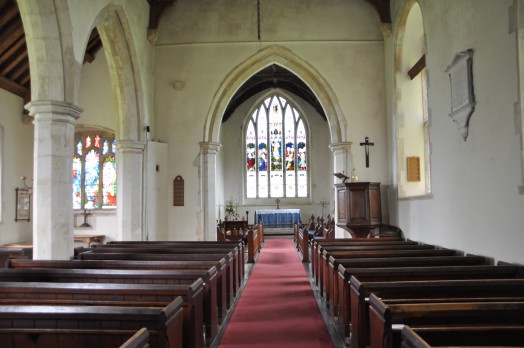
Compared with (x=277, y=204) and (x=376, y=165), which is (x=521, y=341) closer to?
(x=376, y=165)

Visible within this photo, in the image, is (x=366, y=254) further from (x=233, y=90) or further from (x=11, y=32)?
(x=11, y=32)

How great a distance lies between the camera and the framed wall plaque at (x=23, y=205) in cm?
996

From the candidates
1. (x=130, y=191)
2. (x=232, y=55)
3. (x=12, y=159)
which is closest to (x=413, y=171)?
(x=232, y=55)

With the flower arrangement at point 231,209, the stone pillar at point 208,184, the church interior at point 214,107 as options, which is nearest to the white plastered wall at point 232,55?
the church interior at point 214,107

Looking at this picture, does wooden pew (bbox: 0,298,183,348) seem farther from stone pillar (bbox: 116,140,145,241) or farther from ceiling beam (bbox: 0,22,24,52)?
ceiling beam (bbox: 0,22,24,52)

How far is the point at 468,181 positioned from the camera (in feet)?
16.9

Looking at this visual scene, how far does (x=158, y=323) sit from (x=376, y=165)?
25.1 feet

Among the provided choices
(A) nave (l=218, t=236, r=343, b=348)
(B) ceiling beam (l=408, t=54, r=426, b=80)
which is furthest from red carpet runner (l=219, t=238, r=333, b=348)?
(B) ceiling beam (l=408, t=54, r=426, b=80)

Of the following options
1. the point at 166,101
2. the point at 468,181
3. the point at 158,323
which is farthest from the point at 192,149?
the point at 158,323

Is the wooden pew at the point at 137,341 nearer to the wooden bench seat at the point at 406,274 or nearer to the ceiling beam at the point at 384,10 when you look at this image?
the wooden bench seat at the point at 406,274

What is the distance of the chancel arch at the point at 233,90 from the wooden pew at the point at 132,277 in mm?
5858

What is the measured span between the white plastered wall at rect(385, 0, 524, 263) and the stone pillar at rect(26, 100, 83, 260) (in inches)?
175

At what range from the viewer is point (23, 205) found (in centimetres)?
1011

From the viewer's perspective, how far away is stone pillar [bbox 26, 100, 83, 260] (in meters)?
5.30
